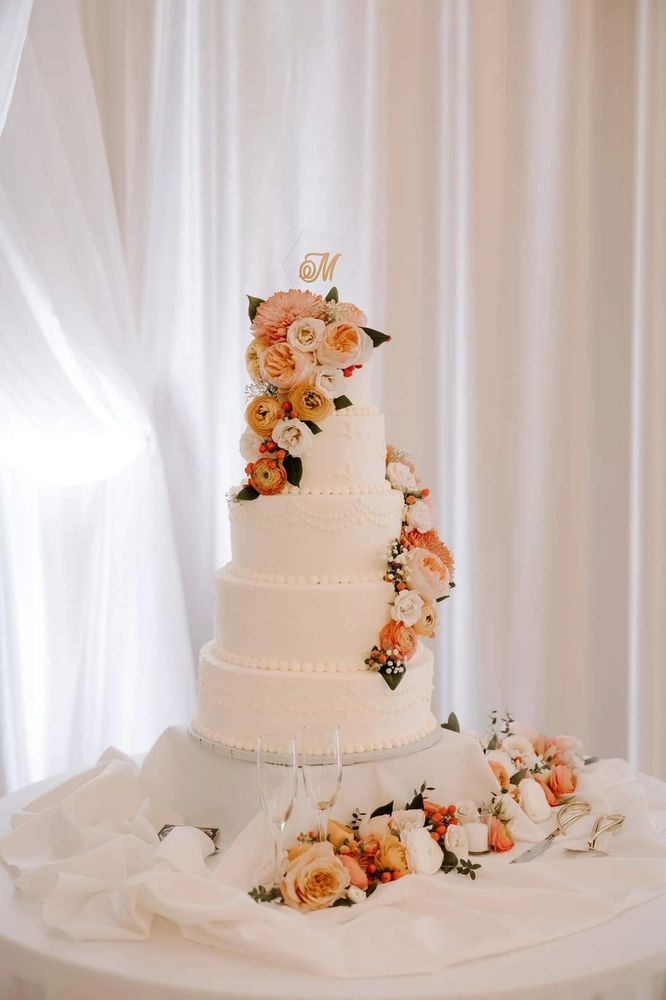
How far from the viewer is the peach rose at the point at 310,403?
2641 millimetres

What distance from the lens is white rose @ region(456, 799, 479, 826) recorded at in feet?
8.37

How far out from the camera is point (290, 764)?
242 centimetres

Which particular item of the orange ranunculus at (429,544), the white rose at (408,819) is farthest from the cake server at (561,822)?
the orange ranunculus at (429,544)

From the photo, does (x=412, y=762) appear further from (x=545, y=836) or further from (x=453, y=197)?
(x=453, y=197)

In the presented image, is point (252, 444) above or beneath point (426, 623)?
above

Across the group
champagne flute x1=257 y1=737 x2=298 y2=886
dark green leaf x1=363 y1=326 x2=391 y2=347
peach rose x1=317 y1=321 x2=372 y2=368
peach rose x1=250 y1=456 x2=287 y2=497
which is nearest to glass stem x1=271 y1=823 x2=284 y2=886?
champagne flute x1=257 y1=737 x2=298 y2=886

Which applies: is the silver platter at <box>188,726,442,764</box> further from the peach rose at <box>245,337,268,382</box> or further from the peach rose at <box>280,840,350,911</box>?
the peach rose at <box>245,337,268,382</box>

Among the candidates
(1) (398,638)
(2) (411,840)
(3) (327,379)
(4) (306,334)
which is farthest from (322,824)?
(4) (306,334)

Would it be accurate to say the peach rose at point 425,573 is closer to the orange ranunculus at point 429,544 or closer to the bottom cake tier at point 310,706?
the orange ranunculus at point 429,544

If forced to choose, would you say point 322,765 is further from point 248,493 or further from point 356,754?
point 248,493

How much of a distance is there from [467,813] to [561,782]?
0.45 m

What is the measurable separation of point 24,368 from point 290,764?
210 cm

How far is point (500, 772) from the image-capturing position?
2.79 meters

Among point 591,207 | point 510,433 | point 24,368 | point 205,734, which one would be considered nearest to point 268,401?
point 205,734
